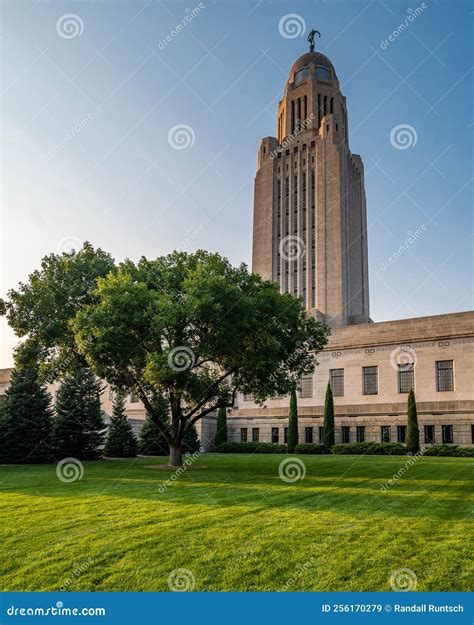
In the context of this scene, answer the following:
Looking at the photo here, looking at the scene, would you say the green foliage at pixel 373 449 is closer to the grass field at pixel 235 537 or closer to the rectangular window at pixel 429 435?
the rectangular window at pixel 429 435

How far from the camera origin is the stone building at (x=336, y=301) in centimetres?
4059

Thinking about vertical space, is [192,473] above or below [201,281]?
below

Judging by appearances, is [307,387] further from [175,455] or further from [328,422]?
[175,455]

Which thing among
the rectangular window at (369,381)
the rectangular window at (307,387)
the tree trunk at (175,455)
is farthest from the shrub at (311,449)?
the tree trunk at (175,455)

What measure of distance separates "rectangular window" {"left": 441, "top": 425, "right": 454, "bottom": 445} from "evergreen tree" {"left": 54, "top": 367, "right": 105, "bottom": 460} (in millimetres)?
25312

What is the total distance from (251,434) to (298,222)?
1527 inches

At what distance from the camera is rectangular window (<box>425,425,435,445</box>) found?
38953 millimetres

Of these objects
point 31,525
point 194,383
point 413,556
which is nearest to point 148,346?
point 194,383

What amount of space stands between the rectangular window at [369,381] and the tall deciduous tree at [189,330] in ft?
69.7

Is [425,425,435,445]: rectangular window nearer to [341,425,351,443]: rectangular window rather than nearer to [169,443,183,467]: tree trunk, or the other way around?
[341,425,351,443]: rectangular window

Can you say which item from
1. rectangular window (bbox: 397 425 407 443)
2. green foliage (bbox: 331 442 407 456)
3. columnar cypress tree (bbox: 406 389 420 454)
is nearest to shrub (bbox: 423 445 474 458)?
columnar cypress tree (bbox: 406 389 420 454)

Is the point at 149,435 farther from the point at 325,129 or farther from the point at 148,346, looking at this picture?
the point at 325,129

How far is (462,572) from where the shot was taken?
693cm

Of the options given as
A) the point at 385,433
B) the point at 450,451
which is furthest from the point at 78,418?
the point at 450,451
